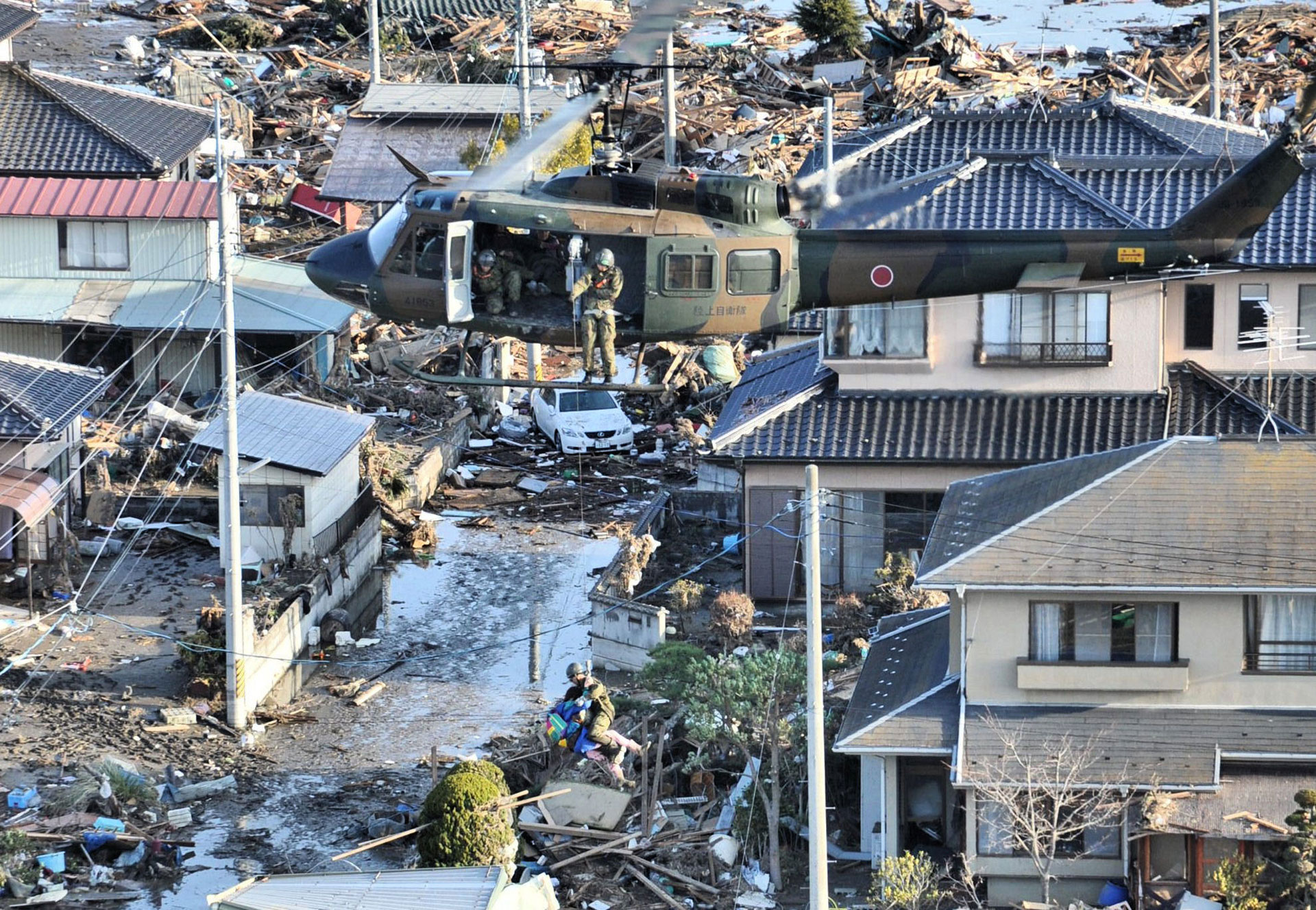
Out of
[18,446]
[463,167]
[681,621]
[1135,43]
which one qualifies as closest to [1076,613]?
[681,621]

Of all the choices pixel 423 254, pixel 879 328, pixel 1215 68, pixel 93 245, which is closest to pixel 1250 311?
pixel 879 328

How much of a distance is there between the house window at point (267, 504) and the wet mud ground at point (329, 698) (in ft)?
5.21

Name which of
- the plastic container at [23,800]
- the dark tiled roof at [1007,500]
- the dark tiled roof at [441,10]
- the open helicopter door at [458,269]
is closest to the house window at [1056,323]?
the dark tiled roof at [1007,500]

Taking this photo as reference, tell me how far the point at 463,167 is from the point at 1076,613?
3092 centimetres

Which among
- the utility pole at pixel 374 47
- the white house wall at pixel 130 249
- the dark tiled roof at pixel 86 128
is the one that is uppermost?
the utility pole at pixel 374 47

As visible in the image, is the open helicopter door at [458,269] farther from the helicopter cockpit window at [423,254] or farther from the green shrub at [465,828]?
the green shrub at [465,828]

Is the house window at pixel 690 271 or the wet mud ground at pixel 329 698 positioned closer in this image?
the house window at pixel 690 271

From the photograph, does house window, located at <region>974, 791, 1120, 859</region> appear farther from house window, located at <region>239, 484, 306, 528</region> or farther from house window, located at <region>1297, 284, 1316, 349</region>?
house window, located at <region>239, 484, 306, 528</region>

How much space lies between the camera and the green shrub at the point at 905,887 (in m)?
25.5

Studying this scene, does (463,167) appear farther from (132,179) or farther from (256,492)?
(256,492)

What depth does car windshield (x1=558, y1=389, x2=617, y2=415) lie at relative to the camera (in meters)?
46.1

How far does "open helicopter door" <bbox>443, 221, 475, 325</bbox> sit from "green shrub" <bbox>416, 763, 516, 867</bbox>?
592 cm

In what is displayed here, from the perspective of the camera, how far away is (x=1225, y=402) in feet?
120

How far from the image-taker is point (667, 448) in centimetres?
4622
